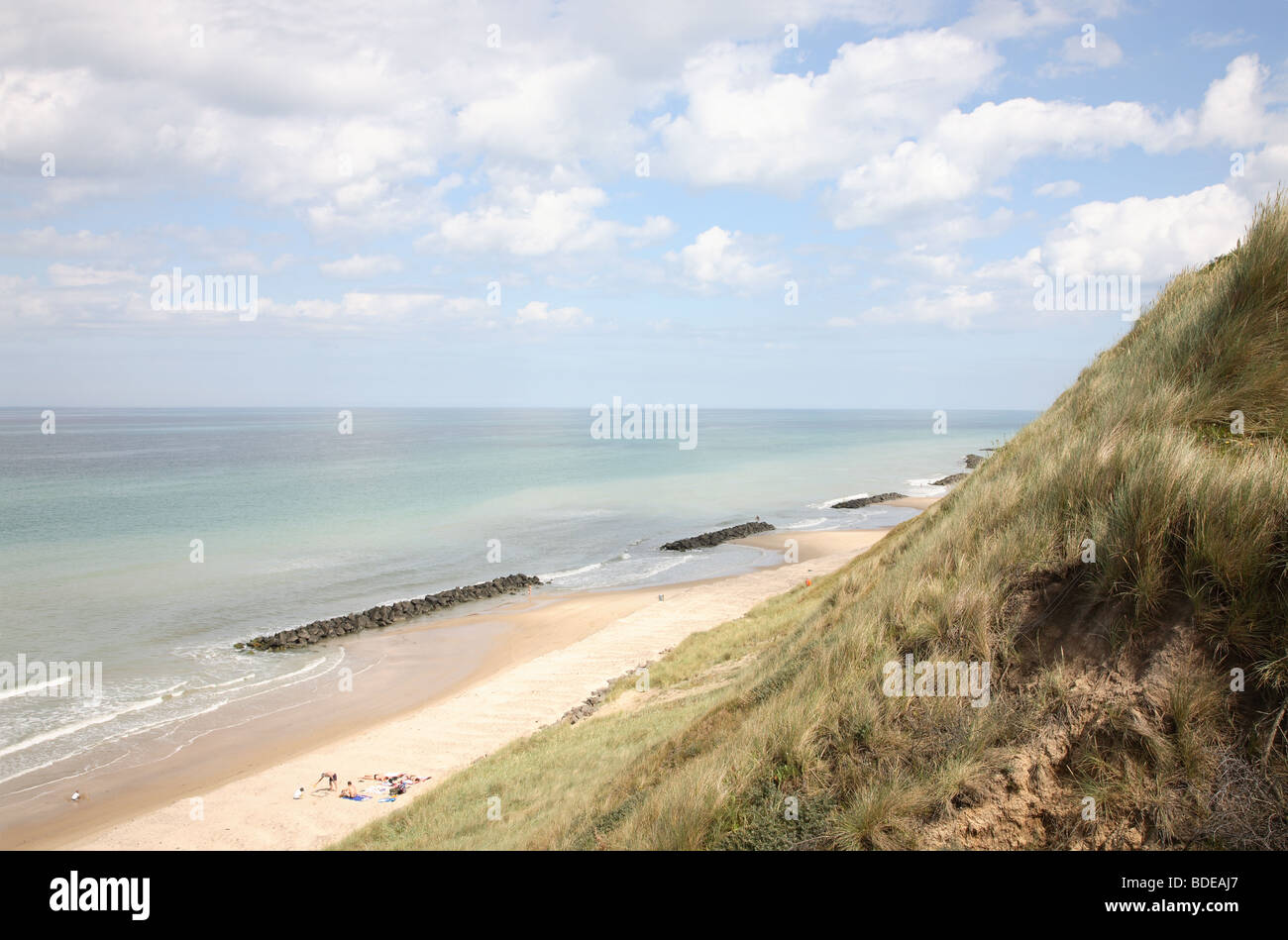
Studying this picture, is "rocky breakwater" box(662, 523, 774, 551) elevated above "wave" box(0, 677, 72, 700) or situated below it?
above

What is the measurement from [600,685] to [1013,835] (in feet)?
68.5

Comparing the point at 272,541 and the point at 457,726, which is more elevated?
the point at 272,541

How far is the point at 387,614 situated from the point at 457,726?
49.1ft

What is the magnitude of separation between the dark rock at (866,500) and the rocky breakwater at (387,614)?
3762 centimetres

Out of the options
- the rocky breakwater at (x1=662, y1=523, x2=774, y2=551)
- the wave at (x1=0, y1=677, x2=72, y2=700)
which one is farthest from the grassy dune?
the rocky breakwater at (x1=662, y1=523, x2=774, y2=551)

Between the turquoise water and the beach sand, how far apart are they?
5012 millimetres

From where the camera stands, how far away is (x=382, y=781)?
735 inches

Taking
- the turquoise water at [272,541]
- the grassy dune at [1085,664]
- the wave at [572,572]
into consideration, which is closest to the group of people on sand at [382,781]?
the turquoise water at [272,541]

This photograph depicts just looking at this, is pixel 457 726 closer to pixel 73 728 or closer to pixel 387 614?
pixel 73 728

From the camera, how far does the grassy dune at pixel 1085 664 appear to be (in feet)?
14.5

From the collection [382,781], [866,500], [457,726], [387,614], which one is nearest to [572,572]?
[387,614]

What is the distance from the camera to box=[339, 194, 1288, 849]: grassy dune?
4.43 meters

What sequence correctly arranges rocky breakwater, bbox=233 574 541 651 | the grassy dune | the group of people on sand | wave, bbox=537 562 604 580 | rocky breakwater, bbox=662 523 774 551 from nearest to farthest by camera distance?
the grassy dune
the group of people on sand
rocky breakwater, bbox=233 574 541 651
wave, bbox=537 562 604 580
rocky breakwater, bbox=662 523 774 551

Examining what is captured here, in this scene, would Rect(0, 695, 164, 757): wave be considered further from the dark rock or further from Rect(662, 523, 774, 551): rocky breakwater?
the dark rock
